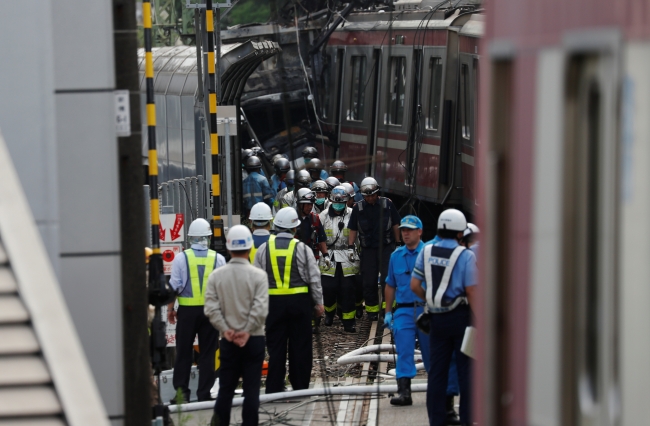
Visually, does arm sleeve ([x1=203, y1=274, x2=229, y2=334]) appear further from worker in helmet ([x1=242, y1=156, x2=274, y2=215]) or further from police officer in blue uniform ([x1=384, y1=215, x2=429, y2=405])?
worker in helmet ([x1=242, y1=156, x2=274, y2=215])

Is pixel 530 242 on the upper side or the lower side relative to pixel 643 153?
lower

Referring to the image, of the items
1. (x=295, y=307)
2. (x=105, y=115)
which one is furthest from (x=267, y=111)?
(x=105, y=115)

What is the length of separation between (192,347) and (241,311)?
6.71 ft

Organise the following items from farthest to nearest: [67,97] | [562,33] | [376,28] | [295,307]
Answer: [376,28]
[295,307]
[67,97]
[562,33]

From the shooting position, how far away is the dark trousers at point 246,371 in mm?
7961

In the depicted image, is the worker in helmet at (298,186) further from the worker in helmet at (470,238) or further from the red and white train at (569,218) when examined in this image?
the red and white train at (569,218)

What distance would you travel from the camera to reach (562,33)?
113 inches

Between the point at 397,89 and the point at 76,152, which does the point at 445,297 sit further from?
the point at 397,89

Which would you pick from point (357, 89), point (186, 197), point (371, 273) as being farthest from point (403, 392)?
point (357, 89)

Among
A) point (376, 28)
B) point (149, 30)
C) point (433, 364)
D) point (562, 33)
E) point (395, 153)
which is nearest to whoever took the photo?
point (562, 33)

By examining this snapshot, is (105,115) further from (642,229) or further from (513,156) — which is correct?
(642,229)

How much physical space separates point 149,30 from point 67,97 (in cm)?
116

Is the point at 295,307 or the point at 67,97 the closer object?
the point at 67,97

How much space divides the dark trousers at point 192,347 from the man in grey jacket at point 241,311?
1.68 meters
